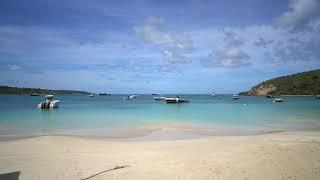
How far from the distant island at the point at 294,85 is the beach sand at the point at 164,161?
145 meters

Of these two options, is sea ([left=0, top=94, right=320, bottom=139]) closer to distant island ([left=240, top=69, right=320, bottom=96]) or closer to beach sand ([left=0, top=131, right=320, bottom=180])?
beach sand ([left=0, top=131, right=320, bottom=180])

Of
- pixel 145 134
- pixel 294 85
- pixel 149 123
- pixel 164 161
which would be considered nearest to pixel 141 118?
pixel 149 123

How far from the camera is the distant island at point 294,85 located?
484 ft

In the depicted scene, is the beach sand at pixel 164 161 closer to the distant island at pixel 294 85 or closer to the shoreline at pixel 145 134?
the shoreline at pixel 145 134

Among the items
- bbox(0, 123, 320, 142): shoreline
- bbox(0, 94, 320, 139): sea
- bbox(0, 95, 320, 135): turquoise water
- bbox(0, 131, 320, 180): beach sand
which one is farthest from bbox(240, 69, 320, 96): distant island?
bbox(0, 131, 320, 180): beach sand

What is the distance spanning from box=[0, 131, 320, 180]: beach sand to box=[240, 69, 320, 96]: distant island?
14477cm

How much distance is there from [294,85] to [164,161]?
159 m

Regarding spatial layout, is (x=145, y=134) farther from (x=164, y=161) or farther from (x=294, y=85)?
(x=294, y=85)

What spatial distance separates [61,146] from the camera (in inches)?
578

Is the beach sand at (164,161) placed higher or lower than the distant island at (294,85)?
lower

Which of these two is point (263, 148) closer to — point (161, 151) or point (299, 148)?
point (299, 148)

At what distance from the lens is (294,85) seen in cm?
15612

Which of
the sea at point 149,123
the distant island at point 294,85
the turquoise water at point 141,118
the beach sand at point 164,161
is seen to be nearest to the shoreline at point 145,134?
the sea at point 149,123

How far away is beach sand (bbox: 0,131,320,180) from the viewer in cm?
932
